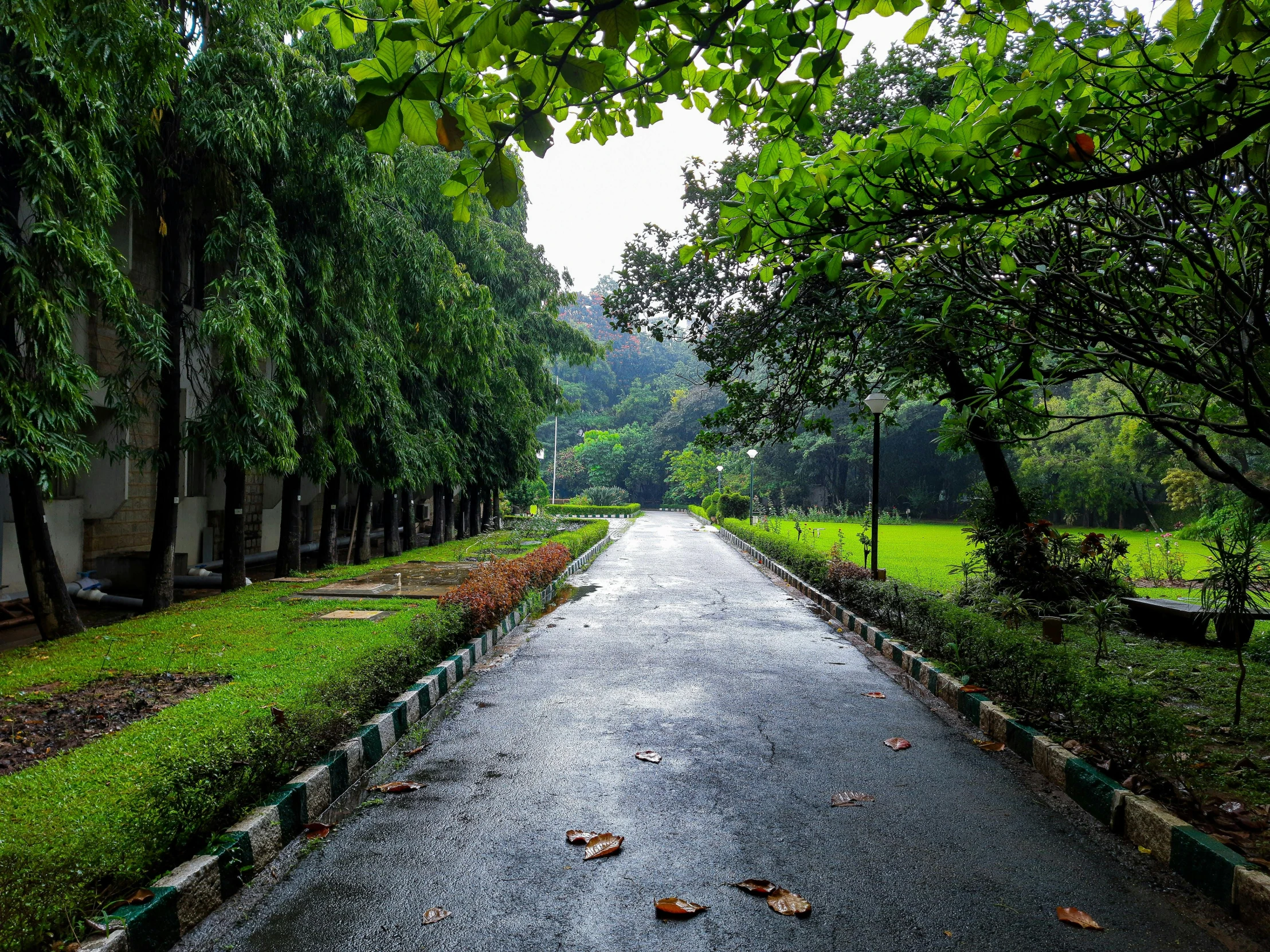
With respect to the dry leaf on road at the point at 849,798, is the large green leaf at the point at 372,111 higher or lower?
higher

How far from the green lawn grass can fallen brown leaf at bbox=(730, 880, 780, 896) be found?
2158 millimetres

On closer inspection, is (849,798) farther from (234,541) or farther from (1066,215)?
(234,541)

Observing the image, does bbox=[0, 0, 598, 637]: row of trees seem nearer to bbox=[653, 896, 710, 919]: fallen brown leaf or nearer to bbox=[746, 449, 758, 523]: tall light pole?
bbox=[653, 896, 710, 919]: fallen brown leaf

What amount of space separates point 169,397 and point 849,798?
9.32 m

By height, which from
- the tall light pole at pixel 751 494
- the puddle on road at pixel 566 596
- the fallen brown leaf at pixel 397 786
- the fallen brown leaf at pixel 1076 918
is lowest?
the puddle on road at pixel 566 596

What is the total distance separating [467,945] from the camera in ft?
8.92

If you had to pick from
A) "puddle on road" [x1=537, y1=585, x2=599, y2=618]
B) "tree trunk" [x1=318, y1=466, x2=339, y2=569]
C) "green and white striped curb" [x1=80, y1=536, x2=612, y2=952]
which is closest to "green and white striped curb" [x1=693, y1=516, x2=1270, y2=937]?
"green and white striped curb" [x1=80, y1=536, x2=612, y2=952]

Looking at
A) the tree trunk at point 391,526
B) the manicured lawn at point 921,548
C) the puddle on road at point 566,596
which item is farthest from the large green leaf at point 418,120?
the tree trunk at point 391,526

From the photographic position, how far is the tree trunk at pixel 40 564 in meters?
7.52

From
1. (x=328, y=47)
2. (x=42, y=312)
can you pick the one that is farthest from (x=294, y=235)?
(x=42, y=312)

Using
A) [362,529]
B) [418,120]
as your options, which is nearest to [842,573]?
[362,529]

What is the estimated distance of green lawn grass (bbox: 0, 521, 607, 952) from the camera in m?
2.67

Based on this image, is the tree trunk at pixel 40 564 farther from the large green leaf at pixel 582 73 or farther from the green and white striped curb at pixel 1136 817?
the green and white striped curb at pixel 1136 817

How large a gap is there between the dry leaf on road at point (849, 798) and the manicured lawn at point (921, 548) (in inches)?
200
